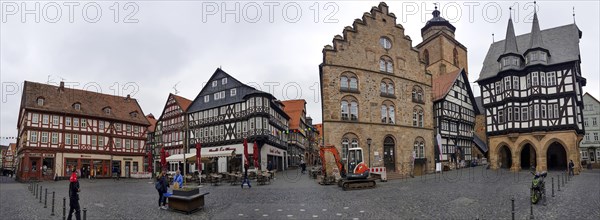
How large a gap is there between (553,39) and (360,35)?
2040 cm

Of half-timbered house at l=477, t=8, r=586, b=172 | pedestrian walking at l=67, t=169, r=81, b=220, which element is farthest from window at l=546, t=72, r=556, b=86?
pedestrian walking at l=67, t=169, r=81, b=220

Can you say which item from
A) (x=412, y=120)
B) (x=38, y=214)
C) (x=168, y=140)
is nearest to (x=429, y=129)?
(x=412, y=120)

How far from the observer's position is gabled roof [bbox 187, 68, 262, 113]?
4759cm

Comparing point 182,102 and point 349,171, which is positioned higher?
point 182,102

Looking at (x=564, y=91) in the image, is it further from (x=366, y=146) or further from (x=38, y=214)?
(x=38, y=214)

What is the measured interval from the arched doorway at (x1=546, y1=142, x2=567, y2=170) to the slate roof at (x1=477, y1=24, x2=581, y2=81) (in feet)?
36.5

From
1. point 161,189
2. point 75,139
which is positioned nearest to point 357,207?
point 161,189

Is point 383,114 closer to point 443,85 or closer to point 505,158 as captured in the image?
point 443,85

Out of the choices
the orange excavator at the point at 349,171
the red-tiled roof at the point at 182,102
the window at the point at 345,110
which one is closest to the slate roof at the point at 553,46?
the window at the point at 345,110

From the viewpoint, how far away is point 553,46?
38.7 metres

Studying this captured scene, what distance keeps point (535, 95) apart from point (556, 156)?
Result: 41.2 feet

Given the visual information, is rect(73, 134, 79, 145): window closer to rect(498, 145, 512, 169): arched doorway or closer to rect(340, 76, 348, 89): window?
rect(340, 76, 348, 89): window

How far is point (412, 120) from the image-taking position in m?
36.3

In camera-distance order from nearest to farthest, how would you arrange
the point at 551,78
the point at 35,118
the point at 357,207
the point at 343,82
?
the point at 357,207
the point at 343,82
the point at 551,78
the point at 35,118
